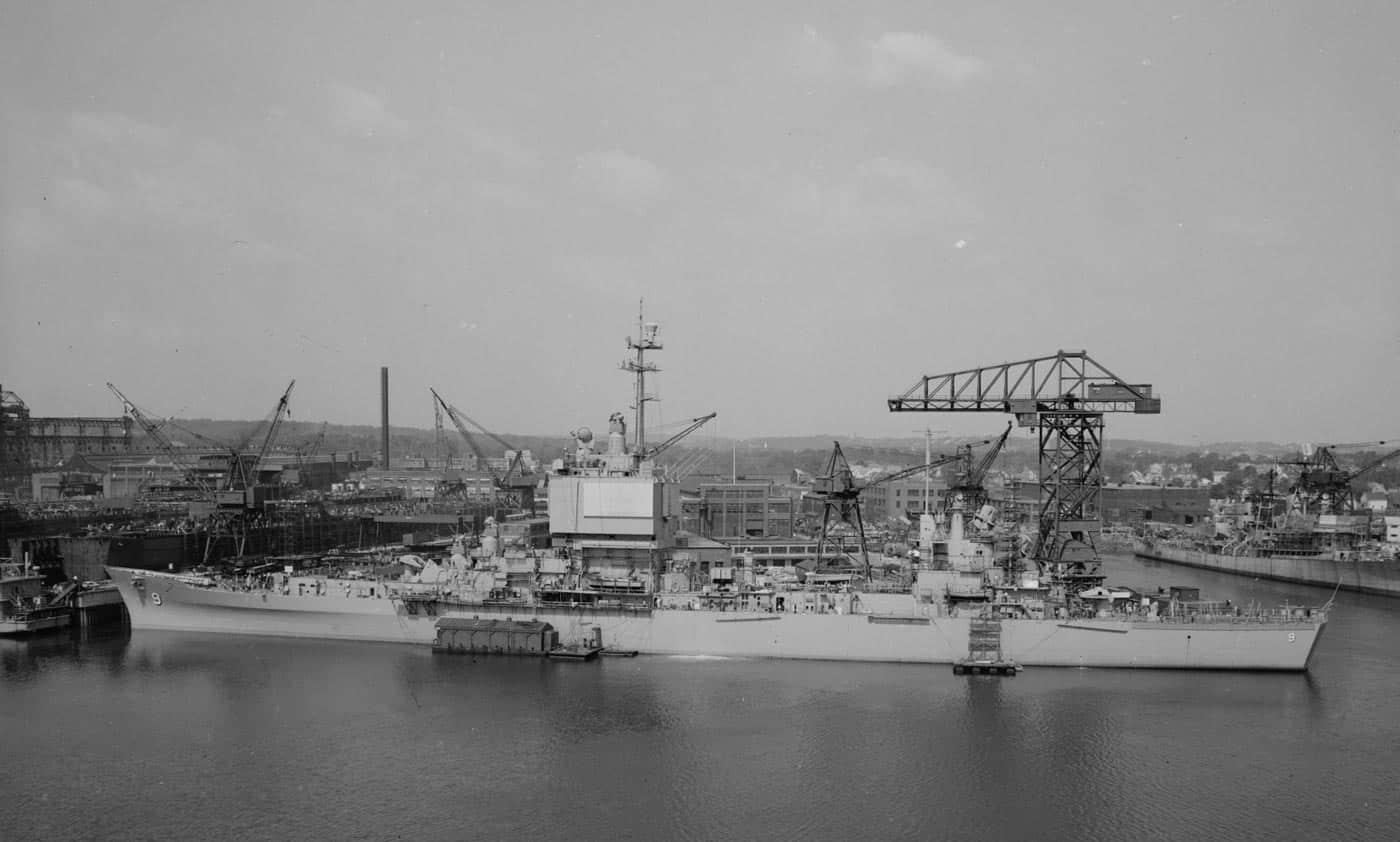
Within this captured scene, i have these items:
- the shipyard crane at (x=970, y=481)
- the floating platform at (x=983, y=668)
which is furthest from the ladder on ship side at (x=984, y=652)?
the shipyard crane at (x=970, y=481)

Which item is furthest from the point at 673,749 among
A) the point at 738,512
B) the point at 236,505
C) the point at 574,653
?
the point at 738,512

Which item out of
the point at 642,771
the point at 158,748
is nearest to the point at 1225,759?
the point at 642,771

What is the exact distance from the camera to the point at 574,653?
89.7 ft

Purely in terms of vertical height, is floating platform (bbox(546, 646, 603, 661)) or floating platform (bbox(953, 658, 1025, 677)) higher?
floating platform (bbox(546, 646, 603, 661))

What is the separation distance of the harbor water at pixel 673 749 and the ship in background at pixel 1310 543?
74.8ft

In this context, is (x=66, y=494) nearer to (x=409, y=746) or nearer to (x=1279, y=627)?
(x=409, y=746)

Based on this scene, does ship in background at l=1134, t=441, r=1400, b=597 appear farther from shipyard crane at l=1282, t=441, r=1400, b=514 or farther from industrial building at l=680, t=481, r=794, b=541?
industrial building at l=680, t=481, r=794, b=541

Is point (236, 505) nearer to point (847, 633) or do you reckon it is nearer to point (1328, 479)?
point (847, 633)

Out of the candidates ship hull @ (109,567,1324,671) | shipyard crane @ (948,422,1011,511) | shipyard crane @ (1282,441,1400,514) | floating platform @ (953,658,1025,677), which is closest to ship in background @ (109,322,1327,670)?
ship hull @ (109,567,1324,671)

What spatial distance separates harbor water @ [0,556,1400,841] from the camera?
1642 centimetres

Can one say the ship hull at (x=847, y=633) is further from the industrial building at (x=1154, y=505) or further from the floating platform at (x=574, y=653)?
the industrial building at (x=1154, y=505)

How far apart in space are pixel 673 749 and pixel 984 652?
1084 centimetres

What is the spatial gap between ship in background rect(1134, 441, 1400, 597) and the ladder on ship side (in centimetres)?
3048

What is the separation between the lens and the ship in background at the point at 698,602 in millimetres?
26672
